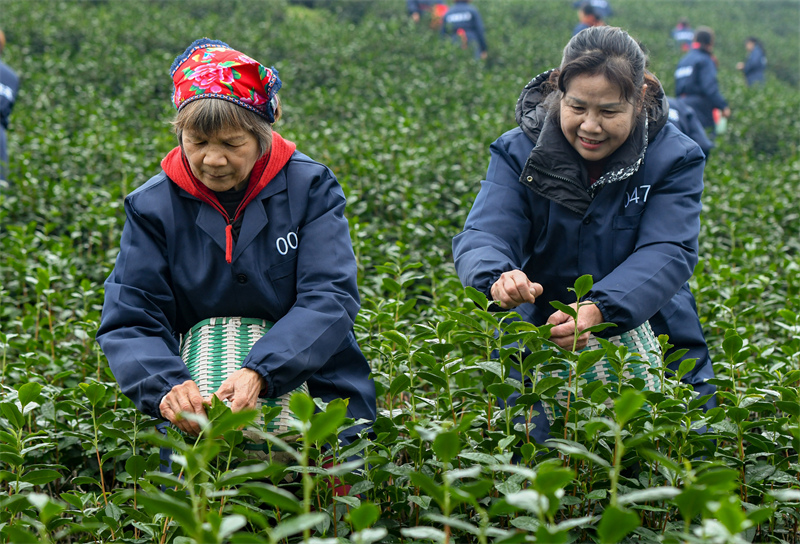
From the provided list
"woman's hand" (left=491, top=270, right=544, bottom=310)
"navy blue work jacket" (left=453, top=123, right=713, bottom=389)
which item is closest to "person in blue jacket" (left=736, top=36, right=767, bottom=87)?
"navy blue work jacket" (left=453, top=123, right=713, bottom=389)

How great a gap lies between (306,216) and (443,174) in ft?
12.6

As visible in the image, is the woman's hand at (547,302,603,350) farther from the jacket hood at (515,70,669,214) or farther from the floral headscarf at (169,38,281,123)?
the floral headscarf at (169,38,281,123)

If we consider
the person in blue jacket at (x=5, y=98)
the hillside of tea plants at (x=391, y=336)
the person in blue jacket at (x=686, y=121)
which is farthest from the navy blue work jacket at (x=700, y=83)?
the person in blue jacket at (x=5, y=98)

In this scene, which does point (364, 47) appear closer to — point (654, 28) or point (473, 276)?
point (654, 28)

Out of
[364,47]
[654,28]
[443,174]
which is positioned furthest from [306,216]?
[654,28]

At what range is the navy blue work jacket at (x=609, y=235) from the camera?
7.81 ft

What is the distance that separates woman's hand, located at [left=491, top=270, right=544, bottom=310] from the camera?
215 cm

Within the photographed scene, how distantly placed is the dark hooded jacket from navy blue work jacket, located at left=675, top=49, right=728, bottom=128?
6.23m

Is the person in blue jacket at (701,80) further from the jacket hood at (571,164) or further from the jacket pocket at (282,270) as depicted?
the jacket pocket at (282,270)

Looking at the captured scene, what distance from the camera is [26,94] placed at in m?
9.04

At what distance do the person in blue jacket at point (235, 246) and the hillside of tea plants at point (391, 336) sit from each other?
0.18 m

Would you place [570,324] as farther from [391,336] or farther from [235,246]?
[235,246]

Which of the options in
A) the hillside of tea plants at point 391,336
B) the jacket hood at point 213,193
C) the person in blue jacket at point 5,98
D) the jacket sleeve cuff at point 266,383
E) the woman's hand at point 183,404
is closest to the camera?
the hillside of tea plants at point 391,336

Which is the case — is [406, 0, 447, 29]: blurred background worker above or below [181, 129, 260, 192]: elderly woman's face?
above
